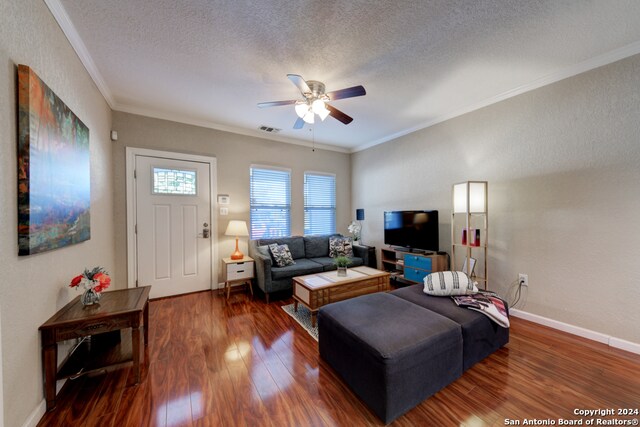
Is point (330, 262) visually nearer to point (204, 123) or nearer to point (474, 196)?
point (474, 196)

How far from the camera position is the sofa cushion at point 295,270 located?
3.31 metres

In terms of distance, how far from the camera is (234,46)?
2006 mm

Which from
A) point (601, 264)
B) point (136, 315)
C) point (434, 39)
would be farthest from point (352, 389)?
point (434, 39)

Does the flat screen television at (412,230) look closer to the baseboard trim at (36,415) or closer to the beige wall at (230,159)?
the beige wall at (230,159)

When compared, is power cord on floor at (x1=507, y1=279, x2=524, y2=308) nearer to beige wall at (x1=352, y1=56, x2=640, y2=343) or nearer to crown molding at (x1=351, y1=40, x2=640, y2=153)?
beige wall at (x1=352, y1=56, x2=640, y2=343)

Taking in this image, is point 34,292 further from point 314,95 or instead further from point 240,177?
point 240,177

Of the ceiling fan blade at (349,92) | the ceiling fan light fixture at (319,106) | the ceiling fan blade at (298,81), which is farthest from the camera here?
the ceiling fan light fixture at (319,106)

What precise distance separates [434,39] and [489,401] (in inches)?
108

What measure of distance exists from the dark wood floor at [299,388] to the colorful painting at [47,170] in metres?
1.14

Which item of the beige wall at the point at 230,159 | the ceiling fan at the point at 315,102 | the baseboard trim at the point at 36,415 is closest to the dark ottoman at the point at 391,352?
the baseboard trim at the point at 36,415

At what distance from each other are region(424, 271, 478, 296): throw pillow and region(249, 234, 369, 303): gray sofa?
176 centimetres

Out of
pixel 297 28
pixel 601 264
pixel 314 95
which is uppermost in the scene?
pixel 297 28

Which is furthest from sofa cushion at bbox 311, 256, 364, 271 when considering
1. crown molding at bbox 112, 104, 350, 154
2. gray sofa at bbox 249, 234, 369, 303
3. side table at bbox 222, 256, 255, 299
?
crown molding at bbox 112, 104, 350, 154

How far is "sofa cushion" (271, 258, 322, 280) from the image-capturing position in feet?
10.9
